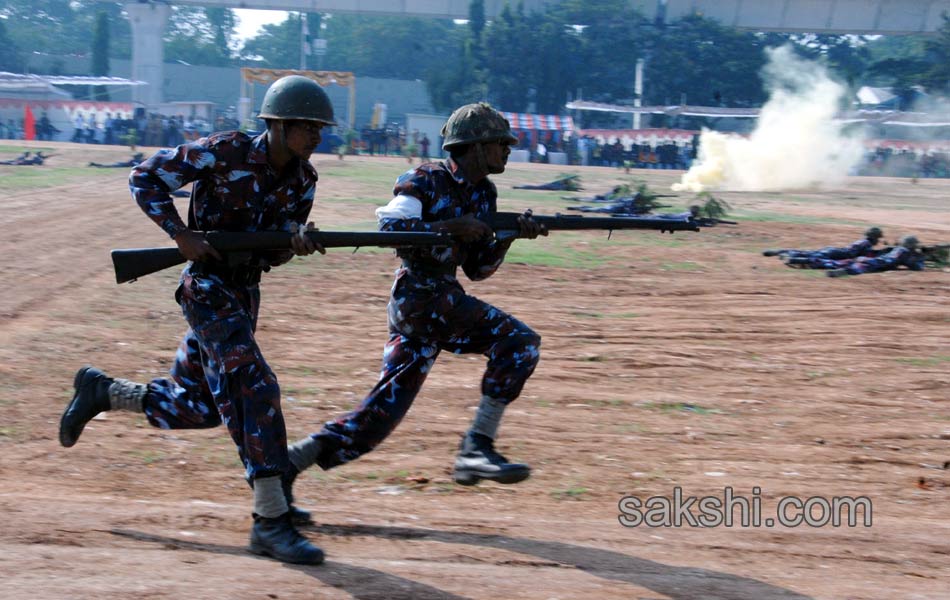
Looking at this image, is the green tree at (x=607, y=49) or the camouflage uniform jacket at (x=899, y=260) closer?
the camouflage uniform jacket at (x=899, y=260)

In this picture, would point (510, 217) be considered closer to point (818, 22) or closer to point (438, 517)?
point (438, 517)

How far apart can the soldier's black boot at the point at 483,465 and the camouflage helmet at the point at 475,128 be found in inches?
57.4

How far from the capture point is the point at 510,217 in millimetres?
5637

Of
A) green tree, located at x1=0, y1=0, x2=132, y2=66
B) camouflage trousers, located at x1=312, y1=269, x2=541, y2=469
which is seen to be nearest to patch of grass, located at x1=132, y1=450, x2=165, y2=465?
camouflage trousers, located at x1=312, y1=269, x2=541, y2=469

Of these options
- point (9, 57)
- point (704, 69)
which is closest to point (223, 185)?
point (704, 69)

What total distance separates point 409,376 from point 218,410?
95 centimetres

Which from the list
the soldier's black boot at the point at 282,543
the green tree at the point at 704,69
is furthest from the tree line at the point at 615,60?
the soldier's black boot at the point at 282,543

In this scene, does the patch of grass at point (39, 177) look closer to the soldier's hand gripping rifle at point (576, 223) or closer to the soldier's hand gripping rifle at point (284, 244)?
the soldier's hand gripping rifle at point (284, 244)

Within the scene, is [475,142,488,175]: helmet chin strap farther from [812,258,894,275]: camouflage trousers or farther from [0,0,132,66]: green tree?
[0,0,132,66]: green tree

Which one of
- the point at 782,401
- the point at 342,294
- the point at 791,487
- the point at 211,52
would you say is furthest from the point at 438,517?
the point at 211,52

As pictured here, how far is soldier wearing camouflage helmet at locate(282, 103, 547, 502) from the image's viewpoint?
5.39 metres

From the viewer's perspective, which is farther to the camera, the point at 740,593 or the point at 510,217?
the point at 510,217

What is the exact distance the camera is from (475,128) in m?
5.48

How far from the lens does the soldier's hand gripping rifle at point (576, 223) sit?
5605 mm
